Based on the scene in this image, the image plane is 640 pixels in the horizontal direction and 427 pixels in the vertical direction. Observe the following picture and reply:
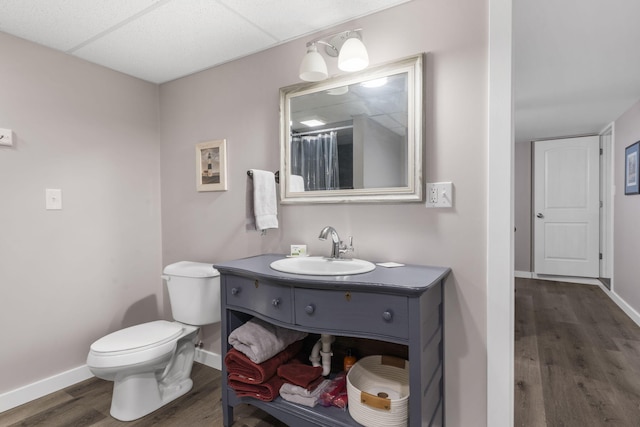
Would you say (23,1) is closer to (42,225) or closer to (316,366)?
(42,225)

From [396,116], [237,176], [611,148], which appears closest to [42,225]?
[237,176]

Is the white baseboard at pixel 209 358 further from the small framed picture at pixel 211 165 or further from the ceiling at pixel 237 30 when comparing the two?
the ceiling at pixel 237 30

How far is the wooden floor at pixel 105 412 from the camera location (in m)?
1.72

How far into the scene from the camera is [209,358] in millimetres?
2324

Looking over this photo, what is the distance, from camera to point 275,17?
1713 millimetres

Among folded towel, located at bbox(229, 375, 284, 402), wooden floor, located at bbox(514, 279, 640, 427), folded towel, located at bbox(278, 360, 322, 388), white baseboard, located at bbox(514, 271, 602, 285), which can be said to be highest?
folded towel, located at bbox(278, 360, 322, 388)

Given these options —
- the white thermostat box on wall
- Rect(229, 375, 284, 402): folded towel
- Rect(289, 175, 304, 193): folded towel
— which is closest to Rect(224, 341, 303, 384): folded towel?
Rect(229, 375, 284, 402): folded towel

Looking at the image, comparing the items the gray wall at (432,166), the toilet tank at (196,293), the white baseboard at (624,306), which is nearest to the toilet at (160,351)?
the toilet tank at (196,293)

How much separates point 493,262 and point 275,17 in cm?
155

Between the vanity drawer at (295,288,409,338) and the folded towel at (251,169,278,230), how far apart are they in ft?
1.97

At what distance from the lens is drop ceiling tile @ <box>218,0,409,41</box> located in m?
1.60

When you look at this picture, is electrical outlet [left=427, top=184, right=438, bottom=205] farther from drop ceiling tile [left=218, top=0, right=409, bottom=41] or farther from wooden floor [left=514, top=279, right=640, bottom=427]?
wooden floor [left=514, top=279, right=640, bottom=427]

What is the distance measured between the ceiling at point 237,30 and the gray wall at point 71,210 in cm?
21

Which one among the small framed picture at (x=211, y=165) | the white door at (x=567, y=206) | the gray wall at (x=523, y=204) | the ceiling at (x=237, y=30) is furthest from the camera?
the gray wall at (x=523, y=204)
